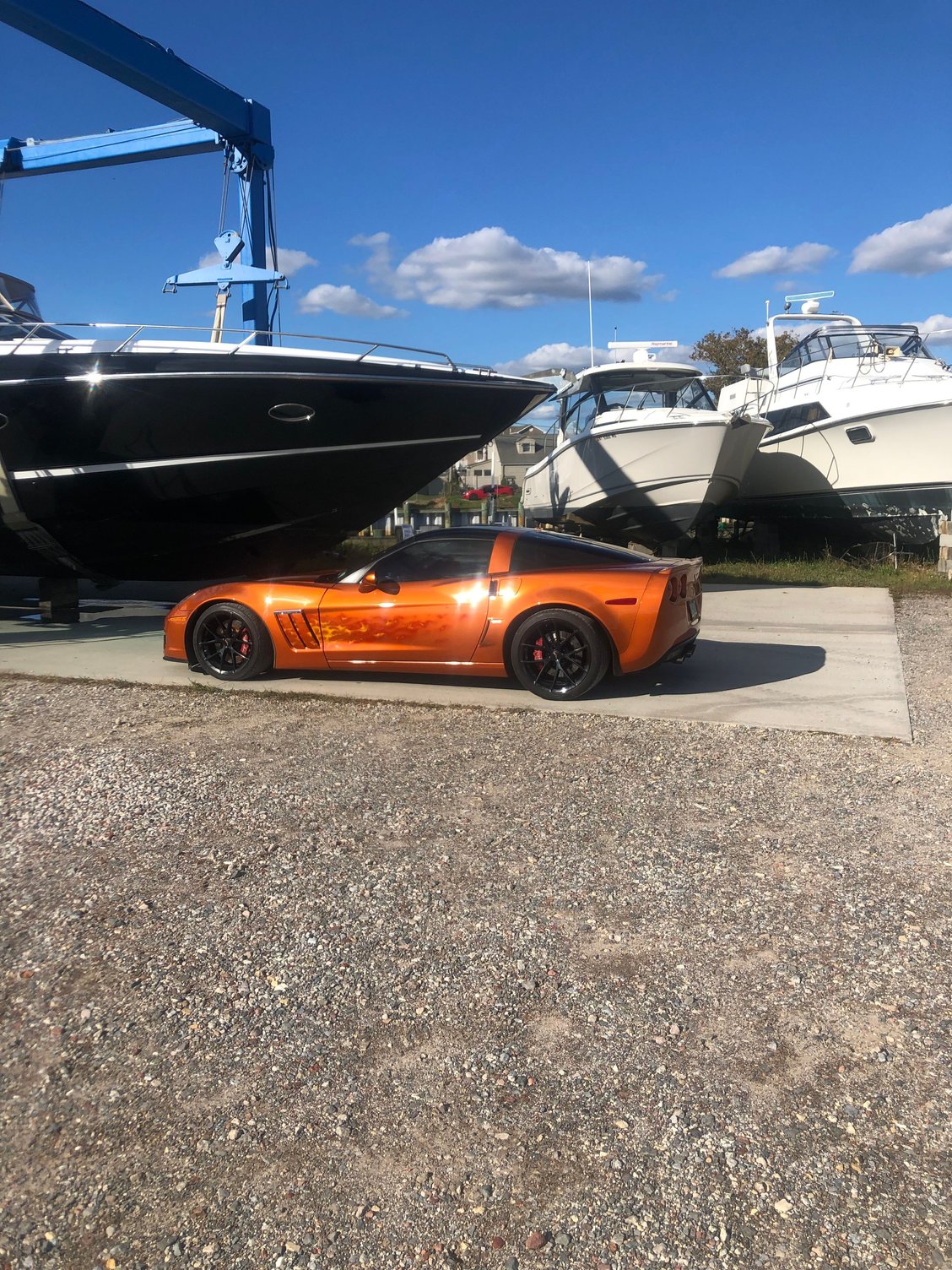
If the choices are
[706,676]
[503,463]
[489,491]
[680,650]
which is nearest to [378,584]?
[680,650]

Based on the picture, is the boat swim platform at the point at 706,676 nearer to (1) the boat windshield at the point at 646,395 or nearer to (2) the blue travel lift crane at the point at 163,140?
(2) the blue travel lift crane at the point at 163,140

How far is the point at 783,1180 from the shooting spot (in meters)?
2.18

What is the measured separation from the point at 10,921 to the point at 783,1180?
2.73 metres

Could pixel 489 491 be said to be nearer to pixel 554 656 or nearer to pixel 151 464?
pixel 151 464

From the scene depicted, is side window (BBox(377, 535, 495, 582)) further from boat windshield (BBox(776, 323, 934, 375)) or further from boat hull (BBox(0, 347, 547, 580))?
boat windshield (BBox(776, 323, 934, 375))

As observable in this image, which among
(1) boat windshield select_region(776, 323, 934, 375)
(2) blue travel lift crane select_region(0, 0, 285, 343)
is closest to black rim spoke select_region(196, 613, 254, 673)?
(2) blue travel lift crane select_region(0, 0, 285, 343)

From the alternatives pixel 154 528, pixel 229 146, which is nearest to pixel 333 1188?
pixel 154 528

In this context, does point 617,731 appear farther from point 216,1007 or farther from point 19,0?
point 19,0

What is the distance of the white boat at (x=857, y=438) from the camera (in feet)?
52.2

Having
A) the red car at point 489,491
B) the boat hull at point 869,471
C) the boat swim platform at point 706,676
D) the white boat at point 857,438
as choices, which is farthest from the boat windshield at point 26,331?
the boat hull at point 869,471

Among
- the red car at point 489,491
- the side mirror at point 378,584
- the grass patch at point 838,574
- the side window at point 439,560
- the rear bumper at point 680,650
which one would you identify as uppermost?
the red car at point 489,491

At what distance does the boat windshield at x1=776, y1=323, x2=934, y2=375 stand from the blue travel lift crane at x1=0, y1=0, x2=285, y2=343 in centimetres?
1080

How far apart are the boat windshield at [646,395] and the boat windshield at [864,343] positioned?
3623 millimetres

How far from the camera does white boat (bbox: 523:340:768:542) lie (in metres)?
15.1
